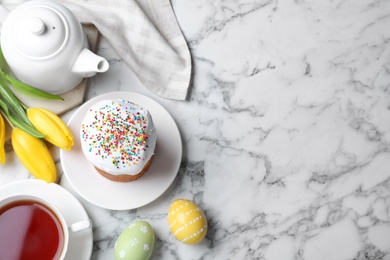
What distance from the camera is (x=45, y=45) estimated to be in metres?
1.10

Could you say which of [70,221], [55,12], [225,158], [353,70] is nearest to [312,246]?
Answer: [225,158]

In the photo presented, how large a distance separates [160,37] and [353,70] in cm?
41

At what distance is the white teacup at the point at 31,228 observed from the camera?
110 cm

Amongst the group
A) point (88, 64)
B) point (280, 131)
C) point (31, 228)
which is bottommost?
point (31, 228)

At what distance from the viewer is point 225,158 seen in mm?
1290

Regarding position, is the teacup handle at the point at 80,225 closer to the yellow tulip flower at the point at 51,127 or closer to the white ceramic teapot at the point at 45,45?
the yellow tulip flower at the point at 51,127

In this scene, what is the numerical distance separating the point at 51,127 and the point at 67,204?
0.47ft

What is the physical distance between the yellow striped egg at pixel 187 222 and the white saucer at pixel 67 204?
153mm

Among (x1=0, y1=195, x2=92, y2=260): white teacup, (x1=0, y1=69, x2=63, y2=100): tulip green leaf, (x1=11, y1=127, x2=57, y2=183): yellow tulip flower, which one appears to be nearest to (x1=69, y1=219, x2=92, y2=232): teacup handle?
(x1=0, y1=195, x2=92, y2=260): white teacup

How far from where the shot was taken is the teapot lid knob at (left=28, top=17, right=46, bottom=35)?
3.54ft

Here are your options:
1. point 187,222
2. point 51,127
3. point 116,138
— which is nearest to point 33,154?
point 51,127

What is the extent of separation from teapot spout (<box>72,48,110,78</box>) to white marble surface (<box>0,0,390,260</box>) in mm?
123

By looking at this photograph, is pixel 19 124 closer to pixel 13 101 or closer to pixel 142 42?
pixel 13 101

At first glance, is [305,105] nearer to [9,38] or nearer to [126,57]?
[126,57]
